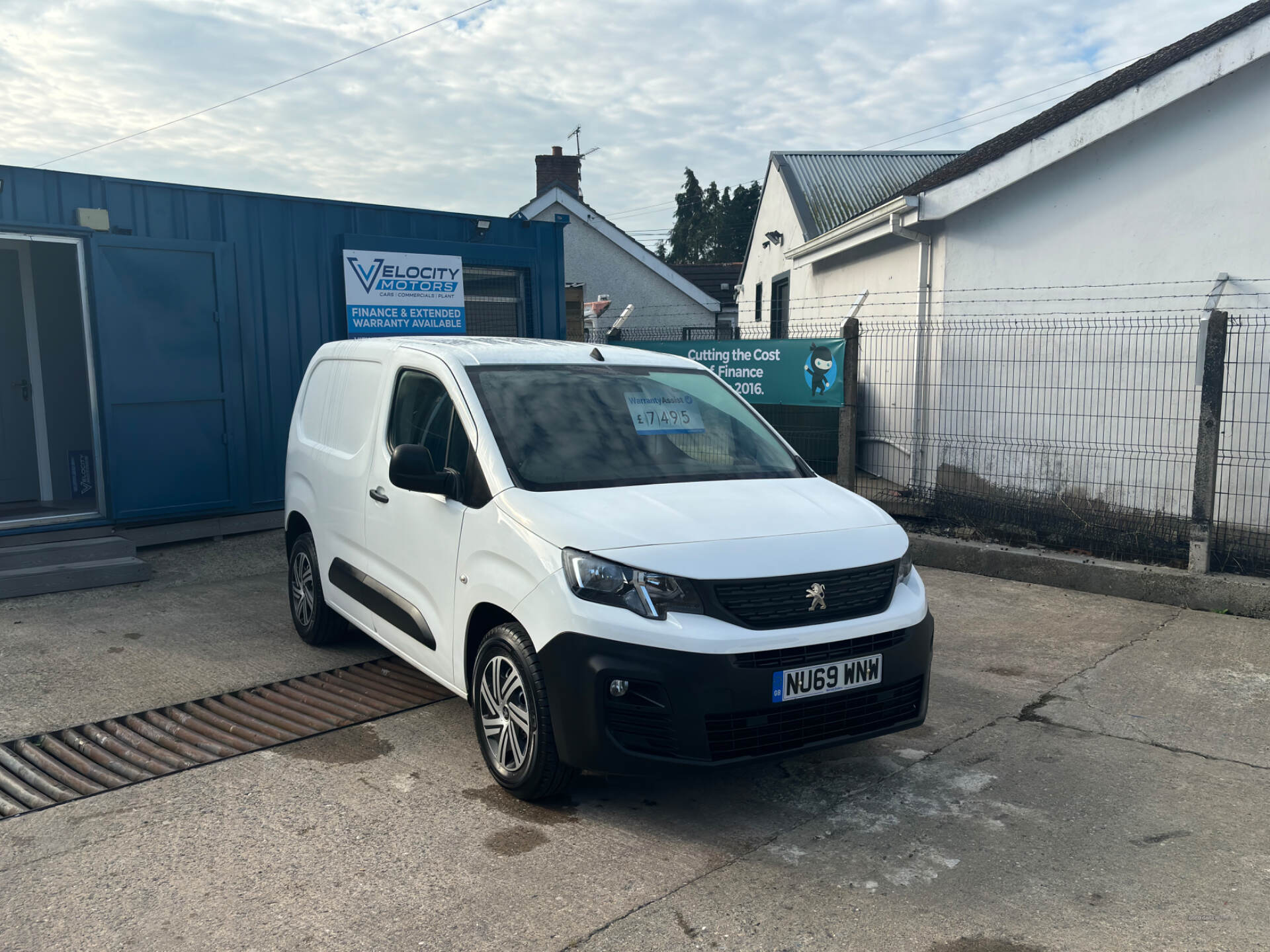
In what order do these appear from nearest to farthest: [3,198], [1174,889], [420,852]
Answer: [1174,889], [420,852], [3,198]

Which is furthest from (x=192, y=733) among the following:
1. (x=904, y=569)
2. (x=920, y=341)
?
(x=920, y=341)

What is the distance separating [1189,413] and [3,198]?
9589 mm

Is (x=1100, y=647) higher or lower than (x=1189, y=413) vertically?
lower

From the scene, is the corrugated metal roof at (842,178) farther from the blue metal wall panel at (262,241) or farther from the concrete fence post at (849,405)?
the blue metal wall panel at (262,241)

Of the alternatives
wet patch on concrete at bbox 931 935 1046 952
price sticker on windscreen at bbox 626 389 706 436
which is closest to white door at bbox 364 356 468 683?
price sticker on windscreen at bbox 626 389 706 436

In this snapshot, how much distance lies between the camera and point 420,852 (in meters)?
3.52

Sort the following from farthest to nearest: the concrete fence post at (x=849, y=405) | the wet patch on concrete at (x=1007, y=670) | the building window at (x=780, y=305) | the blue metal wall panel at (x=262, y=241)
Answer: the building window at (x=780, y=305) < the concrete fence post at (x=849, y=405) < the blue metal wall panel at (x=262, y=241) < the wet patch on concrete at (x=1007, y=670)

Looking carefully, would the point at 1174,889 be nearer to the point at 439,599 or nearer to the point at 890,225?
the point at 439,599

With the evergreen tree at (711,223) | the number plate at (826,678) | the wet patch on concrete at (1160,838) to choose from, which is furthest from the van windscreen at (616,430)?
the evergreen tree at (711,223)

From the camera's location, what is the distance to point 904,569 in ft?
13.3

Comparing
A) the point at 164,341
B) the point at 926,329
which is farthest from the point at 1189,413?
the point at 164,341

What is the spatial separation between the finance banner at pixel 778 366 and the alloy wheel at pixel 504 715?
5.92 m

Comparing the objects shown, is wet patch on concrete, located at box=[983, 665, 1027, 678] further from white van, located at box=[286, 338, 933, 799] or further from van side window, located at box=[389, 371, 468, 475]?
van side window, located at box=[389, 371, 468, 475]

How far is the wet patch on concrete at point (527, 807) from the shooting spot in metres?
3.78
